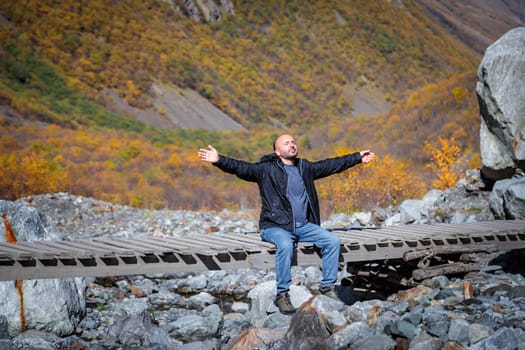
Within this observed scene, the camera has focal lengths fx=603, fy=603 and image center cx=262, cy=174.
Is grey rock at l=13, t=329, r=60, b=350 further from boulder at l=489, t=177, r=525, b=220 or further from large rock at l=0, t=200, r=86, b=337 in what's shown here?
boulder at l=489, t=177, r=525, b=220

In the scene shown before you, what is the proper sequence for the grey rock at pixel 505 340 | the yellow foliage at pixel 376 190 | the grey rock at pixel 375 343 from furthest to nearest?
1. the yellow foliage at pixel 376 190
2. the grey rock at pixel 375 343
3. the grey rock at pixel 505 340

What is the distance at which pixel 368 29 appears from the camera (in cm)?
A: 6744

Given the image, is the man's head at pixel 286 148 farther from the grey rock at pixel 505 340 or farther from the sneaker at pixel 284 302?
the grey rock at pixel 505 340

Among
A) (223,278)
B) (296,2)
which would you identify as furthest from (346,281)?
(296,2)

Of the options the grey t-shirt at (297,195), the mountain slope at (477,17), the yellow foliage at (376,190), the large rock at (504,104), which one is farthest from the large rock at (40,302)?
the mountain slope at (477,17)

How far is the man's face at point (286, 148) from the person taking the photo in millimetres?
6398

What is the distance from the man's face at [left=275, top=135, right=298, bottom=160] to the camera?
21.0 feet

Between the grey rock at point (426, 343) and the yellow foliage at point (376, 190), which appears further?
the yellow foliage at point (376, 190)

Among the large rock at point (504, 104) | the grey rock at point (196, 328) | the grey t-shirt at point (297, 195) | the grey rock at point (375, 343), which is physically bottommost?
the grey rock at point (196, 328)

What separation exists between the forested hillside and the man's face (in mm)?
9792

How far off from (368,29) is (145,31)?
28.2m

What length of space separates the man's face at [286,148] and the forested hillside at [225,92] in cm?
979

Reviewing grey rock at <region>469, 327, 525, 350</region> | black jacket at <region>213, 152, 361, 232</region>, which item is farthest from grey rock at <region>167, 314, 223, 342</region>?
grey rock at <region>469, 327, 525, 350</region>

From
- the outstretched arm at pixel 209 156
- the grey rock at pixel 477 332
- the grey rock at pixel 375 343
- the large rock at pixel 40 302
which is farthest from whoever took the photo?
the large rock at pixel 40 302
